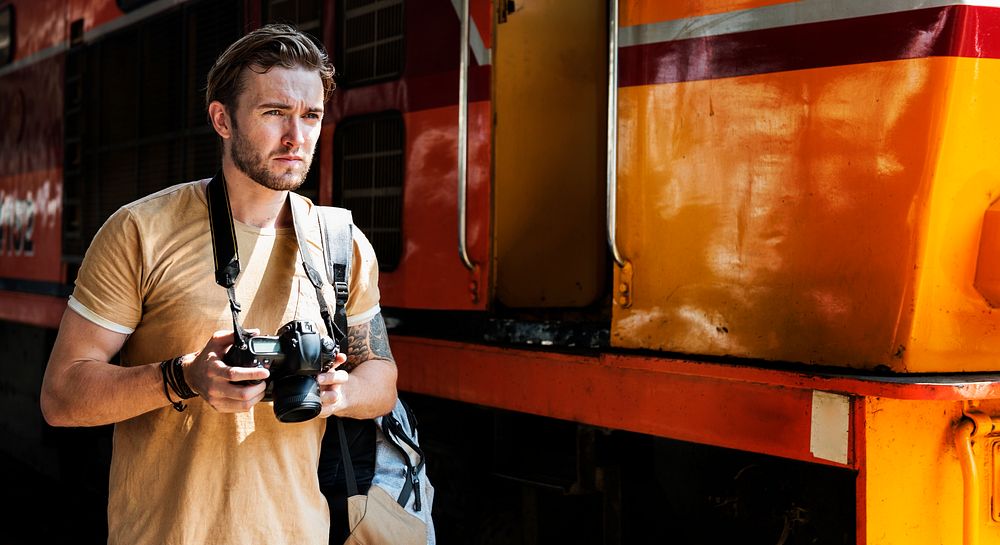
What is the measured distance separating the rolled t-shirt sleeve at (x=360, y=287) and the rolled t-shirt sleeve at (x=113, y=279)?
437 mm

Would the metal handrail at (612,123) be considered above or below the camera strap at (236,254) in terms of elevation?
above

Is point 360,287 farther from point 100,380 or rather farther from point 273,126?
point 100,380

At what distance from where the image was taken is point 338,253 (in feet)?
6.49

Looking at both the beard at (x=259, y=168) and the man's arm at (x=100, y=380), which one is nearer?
the man's arm at (x=100, y=380)

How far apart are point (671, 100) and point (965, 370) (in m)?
0.99

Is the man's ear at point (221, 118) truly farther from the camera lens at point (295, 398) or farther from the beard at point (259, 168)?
the camera lens at point (295, 398)

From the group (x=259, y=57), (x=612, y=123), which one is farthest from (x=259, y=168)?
(x=612, y=123)

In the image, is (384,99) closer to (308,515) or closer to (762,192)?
(762,192)

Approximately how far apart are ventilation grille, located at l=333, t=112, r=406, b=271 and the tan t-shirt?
1.58 metres

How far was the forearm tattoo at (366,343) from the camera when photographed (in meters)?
2.04

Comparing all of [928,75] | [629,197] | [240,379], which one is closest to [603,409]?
[629,197]

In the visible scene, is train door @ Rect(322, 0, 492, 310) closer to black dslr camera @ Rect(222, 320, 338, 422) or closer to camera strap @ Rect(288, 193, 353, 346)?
camera strap @ Rect(288, 193, 353, 346)

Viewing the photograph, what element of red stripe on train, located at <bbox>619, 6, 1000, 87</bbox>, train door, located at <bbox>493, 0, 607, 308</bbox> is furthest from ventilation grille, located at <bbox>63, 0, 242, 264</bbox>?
red stripe on train, located at <bbox>619, 6, 1000, 87</bbox>

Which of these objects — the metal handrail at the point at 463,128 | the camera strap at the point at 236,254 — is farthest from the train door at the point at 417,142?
the camera strap at the point at 236,254
